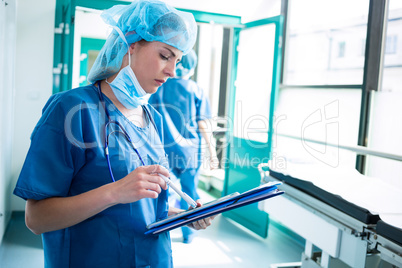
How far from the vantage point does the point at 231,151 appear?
11.8 feet

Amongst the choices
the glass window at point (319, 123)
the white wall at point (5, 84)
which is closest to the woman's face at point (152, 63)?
the glass window at point (319, 123)

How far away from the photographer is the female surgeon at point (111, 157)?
2.63 ft

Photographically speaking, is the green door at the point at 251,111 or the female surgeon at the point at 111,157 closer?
the female surgeon at the point at 111,157

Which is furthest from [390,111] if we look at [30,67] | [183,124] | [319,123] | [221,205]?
[30,67]

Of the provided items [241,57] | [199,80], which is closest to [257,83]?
[241,57]

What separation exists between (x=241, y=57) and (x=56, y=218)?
293cm

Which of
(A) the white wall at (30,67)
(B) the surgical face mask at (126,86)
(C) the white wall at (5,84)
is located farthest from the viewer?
(A) the white wall at (30,67)

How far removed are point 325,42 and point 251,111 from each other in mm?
912

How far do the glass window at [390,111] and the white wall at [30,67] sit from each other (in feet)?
8.78

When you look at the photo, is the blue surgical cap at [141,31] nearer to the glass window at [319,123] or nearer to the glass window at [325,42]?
the glass window at [319,123]

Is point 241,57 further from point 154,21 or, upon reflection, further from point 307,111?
point 154,21

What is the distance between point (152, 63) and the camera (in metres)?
1.00

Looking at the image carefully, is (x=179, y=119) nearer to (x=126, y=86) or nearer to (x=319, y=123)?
(x=319, y=123)

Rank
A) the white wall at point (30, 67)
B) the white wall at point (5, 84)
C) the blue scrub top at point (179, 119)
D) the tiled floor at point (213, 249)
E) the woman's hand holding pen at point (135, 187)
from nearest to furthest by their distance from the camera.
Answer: the woman's hand holding pen at point (135, 187) < the white wall at point (5, 84) < the tiled floor at point (213, 249) < the blue scrub top at point (179, 119) < the white wall at point (30, 67)
